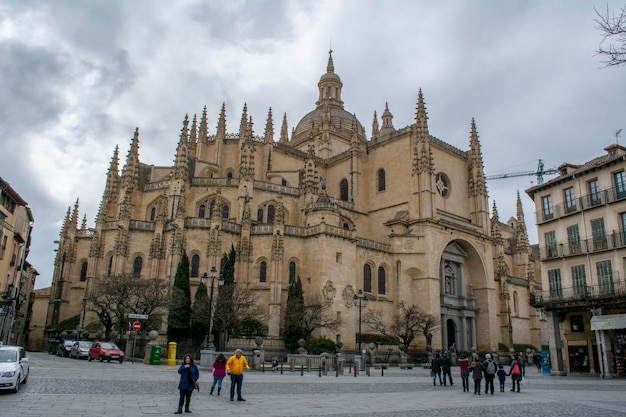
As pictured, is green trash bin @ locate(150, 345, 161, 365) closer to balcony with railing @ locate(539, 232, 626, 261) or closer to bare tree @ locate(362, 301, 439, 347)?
bare tree @ locate(362, 301, 439, 347)

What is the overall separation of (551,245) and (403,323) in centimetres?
1234

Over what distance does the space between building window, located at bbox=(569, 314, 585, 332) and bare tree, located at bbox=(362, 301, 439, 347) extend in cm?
1075

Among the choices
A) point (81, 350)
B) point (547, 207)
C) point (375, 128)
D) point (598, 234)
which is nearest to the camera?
point (598, 234)

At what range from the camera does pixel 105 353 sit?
26.3 metres

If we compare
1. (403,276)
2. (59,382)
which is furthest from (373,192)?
(59,382)

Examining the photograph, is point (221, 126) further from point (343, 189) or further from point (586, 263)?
point (586, 263)

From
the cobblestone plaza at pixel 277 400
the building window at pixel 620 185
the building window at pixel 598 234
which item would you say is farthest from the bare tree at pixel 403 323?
the cobblestone plaza at pixel 277 400

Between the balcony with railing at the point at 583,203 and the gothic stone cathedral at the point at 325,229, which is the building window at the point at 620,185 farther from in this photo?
the gothic stone cathedral at the point at 325,229

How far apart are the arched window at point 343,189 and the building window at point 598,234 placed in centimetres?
2486

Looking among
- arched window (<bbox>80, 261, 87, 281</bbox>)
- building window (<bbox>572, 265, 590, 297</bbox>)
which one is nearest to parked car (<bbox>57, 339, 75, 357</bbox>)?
arched window (<bbox>80, 261, 87, 281</bbox>)

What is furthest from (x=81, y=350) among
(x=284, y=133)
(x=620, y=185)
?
(x=284, y=133)

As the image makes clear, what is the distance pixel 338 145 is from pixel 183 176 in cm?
2470

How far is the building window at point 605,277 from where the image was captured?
27.0m

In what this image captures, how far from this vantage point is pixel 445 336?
1727 inches
